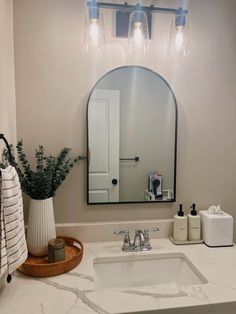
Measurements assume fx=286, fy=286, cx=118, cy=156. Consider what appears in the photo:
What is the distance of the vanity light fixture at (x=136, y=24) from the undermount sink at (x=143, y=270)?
1.10 meters

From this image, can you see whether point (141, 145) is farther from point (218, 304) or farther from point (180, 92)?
point (218, 304)

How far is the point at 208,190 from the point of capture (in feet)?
5.46

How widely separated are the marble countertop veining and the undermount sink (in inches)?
4.4

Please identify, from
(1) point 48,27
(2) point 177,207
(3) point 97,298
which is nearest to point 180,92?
(2) point 177,207

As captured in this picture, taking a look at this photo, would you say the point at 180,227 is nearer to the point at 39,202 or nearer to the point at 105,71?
the point at 39,202

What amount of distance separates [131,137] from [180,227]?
0.56 meters

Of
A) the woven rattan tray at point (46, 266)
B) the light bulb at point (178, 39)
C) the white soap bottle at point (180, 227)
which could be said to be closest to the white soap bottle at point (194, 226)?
the white soap bottle at point (180, 227)

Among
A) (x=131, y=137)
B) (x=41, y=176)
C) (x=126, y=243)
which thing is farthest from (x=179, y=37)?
(x=126, y=243)

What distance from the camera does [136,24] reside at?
1.48m

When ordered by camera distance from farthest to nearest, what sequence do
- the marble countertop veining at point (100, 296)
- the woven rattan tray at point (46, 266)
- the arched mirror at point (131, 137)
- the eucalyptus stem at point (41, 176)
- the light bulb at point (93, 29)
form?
the arched mirror at point (131, 137) → the light bulb at point (93, 29) → the eucalyptus stem at point (41, 176) → the woven rattan tray at point (46, 266) → the marble countertop veining at point (100, 296)

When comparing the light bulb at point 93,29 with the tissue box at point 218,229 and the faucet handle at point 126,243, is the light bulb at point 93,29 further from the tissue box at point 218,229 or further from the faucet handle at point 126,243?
the tissue box at point 218,229

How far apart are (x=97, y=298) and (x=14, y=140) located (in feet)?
2.77

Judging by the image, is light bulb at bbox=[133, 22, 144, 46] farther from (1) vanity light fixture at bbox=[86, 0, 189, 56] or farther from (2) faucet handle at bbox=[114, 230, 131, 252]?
(2) faucet handle at bbox=[114, 230, 131, 252]

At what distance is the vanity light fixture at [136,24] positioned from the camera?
1.46 meters
